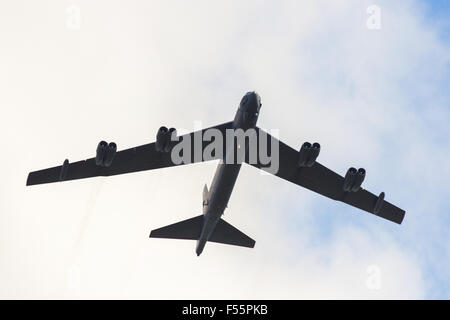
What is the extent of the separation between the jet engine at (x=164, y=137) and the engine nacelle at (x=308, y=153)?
9234mm

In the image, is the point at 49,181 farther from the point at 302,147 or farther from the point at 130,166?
the point at 302,147

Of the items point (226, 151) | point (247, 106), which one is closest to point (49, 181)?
point (226, 151)

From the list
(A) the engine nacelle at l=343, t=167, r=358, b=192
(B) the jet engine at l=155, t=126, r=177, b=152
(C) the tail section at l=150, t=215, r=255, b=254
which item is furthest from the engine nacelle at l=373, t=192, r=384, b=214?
(B) the jet engine at l=155, t=126, r=177, b=152

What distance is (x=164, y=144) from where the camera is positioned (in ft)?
127

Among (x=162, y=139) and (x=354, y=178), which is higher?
(x=354, y=178)

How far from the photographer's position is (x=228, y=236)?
1811 inches

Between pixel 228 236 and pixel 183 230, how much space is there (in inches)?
151

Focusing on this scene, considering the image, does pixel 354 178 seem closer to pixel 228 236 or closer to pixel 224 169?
pixel 224 169

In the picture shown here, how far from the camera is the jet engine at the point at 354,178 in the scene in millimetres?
41656

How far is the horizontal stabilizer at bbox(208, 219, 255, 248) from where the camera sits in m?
45.7

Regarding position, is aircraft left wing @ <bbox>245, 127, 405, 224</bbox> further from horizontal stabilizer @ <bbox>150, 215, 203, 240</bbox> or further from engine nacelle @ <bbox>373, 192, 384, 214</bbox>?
horizontal stabilizer @ <bbox>150, 215, 203, 240</bbox>

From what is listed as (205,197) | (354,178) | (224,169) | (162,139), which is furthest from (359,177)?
(162,139)

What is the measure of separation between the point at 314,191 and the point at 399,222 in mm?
7744

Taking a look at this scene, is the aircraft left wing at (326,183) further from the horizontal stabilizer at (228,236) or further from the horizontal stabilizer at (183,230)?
the horizontal stabilizer at (183,230)
